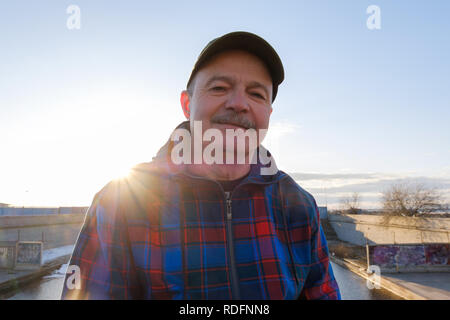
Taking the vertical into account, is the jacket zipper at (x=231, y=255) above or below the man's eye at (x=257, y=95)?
below

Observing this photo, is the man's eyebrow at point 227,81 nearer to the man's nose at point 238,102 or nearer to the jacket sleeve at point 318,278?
the man's nose at point 238,102

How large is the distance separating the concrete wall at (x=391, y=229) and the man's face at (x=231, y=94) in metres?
31.1

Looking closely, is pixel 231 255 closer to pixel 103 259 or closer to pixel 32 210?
pixel 103 259

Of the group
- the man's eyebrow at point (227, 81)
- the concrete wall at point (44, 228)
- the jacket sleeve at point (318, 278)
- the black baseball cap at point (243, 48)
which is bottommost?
the concrete wall at point (44, 228)

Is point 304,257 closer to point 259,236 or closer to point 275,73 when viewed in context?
point 259,236

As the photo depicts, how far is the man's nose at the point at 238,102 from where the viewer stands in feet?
6.69

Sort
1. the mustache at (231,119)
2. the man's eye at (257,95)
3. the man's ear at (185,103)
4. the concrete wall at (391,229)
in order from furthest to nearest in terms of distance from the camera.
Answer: the concrete wall at (391,229) < the man's ear at (185,103) < the man's eye at (257,95) < the mustache at (231,119)

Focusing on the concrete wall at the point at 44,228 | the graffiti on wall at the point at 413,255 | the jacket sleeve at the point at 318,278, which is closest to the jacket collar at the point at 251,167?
the jacket sleeve at the point at 318,278

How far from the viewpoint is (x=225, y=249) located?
1935 millimetres

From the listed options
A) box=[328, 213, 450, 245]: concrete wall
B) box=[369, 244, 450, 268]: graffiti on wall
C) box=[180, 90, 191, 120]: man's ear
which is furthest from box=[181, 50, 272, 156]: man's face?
box=[328, 213, 450, 245]: concrete wall

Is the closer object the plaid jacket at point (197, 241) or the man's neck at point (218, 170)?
the plaid jacket at point (197, 241)

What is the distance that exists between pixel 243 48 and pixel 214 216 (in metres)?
1.29

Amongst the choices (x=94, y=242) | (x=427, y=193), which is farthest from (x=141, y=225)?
(x=427, y=193)

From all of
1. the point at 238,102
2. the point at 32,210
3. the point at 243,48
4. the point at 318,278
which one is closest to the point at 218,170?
the point at 238,102
